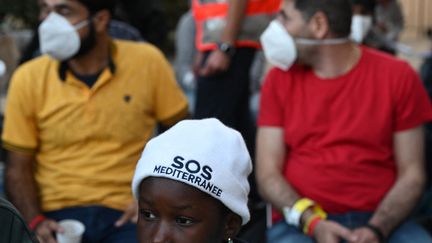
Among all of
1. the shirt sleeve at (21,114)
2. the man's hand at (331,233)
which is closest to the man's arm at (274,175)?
the man's hand at (331,233)

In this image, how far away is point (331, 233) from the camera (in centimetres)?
305

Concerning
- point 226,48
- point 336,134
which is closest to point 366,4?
point 226,48

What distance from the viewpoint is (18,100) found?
3.29m

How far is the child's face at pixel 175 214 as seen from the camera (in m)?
2.08

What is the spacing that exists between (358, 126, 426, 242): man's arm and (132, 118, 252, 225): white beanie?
1084mm

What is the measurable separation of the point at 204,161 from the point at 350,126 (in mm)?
1247

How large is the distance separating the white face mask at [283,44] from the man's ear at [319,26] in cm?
3

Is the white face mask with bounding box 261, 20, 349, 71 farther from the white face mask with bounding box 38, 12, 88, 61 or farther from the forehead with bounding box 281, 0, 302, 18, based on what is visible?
the white face mask with bounding box 38, 12, 88, 61

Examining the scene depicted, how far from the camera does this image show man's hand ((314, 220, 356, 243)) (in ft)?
9.98

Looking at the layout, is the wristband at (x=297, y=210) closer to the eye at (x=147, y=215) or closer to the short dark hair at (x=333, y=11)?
the short dark hair at (x=333, y=11)

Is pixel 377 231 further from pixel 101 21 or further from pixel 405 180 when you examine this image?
pixel 101 21

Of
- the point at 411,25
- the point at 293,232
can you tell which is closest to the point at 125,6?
the point at 293,232

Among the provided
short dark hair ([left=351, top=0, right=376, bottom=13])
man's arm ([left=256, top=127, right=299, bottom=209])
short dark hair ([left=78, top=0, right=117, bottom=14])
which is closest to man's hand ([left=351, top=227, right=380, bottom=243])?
man's arm ([left=256, top=127, right=299, bottom=209])

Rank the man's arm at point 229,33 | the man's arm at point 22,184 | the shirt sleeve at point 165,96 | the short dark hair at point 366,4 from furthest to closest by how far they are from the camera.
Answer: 1. the short dark hair at point 366,4
2. the man's arm at point 229,33
3. the shirt sleeve at point 165,96
4. the man's arm at point 22,184
